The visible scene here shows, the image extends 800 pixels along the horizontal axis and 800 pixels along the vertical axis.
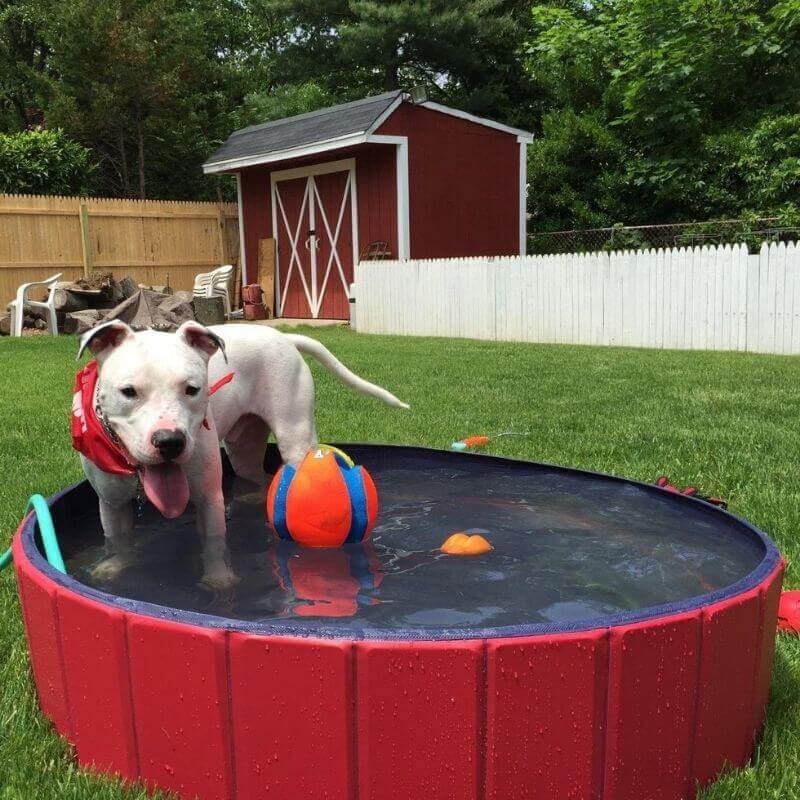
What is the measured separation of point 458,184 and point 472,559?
566 inches

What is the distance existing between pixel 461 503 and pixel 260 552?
3.35ft

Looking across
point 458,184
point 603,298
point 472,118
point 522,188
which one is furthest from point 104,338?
point 522,188

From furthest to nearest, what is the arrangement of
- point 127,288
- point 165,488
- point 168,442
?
point 127,288
point 165,488
point 168,442

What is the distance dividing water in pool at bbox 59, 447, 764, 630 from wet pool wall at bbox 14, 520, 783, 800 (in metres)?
0.61

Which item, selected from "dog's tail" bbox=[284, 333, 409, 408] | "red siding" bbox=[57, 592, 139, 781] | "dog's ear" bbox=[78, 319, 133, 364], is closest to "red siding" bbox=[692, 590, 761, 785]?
"red siding" bbox=[57, 592, 139, 781]

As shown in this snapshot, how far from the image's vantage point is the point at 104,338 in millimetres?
2676

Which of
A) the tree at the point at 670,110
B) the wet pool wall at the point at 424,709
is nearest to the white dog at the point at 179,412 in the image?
the wet pool wall at the point at 424,709

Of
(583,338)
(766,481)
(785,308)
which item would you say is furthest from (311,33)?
(766,481)

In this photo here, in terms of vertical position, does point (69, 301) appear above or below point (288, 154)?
below

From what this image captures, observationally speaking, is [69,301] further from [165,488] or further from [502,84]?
[502,84]

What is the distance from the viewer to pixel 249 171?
61.7 feet

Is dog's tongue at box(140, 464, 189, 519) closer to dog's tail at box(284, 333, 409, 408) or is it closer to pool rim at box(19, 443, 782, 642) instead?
pool rim at box(19, 443, 782, 642)

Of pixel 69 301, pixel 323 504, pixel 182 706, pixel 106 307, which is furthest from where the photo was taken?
pixel 106 307

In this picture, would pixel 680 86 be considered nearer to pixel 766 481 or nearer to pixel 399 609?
pixel 766 481
